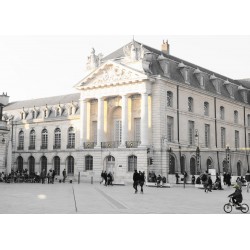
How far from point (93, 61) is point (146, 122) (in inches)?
401

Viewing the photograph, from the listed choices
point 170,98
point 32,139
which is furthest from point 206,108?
point 32,139

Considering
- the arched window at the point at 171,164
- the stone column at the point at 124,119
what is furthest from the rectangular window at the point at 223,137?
the stone column at the point at 124,119

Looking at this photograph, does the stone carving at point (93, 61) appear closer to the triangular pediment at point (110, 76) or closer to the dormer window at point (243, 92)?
the triangular pediment at point (110, 76)

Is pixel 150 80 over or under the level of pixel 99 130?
over

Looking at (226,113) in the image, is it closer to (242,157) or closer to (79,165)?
(242,157)

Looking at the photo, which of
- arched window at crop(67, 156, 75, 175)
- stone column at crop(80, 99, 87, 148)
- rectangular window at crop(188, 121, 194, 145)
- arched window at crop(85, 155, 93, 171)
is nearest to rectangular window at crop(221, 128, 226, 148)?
rectangular window at crop(188, 121, 194, 145)

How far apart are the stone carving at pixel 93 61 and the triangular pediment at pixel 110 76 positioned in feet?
4.58

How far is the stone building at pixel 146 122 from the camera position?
42.4 m

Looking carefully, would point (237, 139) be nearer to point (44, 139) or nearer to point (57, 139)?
point (57, 139)

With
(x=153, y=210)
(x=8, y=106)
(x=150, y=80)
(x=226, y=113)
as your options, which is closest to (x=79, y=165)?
(x=150, y=80)

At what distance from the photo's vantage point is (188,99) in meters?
46.9

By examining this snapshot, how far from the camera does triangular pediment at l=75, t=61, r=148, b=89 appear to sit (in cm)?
4272

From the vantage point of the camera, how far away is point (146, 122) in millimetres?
42031

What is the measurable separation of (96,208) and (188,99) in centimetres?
3189
